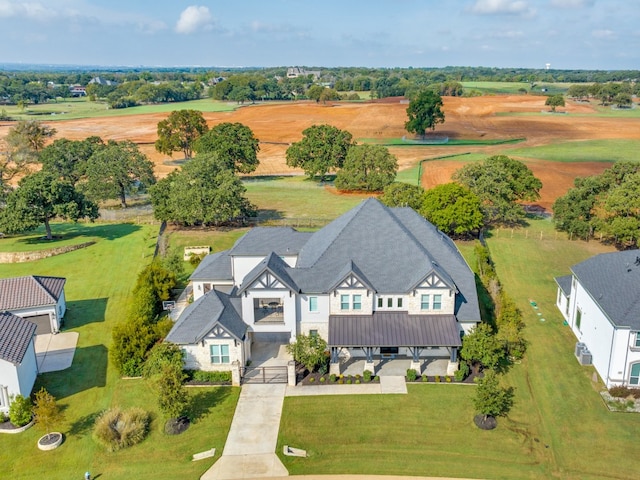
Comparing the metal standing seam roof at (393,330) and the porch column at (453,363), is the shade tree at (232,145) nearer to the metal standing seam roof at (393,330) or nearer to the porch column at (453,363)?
the metal standing seam roof at (393,330)

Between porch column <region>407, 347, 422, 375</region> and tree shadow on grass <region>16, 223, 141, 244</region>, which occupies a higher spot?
tree shadow on grass <region>16, 223, 141, 244</region>

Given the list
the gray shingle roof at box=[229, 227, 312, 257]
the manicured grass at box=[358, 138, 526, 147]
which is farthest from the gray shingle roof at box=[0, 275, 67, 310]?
the manicured grass at box=[358, 138, 526, 147]

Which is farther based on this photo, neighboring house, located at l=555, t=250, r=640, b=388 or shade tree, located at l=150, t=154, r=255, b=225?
shade tree, located at l=150, t=154, r=255, b=225

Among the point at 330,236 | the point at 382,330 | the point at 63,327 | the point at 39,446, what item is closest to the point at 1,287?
the point at 63,327

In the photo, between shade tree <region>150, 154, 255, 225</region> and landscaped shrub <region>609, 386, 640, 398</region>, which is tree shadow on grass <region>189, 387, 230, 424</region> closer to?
landscaped shrub <region>609, 386, 640, 398</region>

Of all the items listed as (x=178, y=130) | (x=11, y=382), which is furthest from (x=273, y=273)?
(x=178, y=130)

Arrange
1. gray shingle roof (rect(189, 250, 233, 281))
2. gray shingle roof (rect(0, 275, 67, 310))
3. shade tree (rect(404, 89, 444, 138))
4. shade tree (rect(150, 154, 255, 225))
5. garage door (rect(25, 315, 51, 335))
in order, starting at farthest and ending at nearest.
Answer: shade tree (rect(404, 89, 444, 138)) < shade tree (rect(150, 154, 255, 225)) < gray shingle roof (rect(189, 250, 233, 281)) < garage door (rect(25, 315, 51, 335)) < gray shingle roof (rect(0, 275, 67, 310))

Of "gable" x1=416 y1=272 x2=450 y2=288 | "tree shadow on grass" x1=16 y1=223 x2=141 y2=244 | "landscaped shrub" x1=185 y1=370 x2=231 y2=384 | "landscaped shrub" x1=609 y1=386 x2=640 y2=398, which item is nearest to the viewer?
"landscaped shrub" x1=609 y1=386 x2=640 y2=398
